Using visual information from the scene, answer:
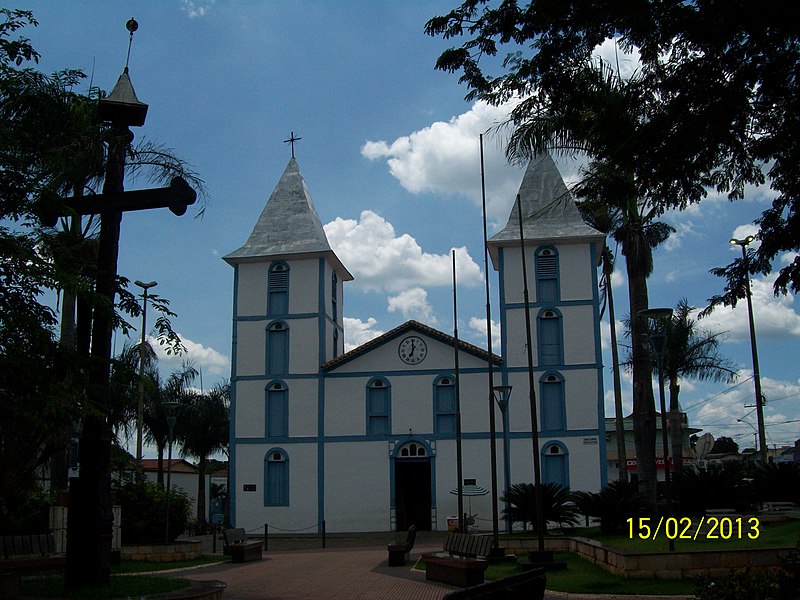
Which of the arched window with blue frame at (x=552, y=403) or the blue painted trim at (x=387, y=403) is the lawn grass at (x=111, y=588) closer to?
the blue painted trim at (x=387, y=403)

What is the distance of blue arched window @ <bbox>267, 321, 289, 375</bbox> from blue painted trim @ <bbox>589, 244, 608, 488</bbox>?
12.1m

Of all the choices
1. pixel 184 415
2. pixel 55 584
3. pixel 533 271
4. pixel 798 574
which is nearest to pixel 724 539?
pixel 798 574

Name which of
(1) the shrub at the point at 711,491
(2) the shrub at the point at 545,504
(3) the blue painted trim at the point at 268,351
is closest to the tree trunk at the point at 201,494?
(3) the blue painted trim at the point at 268,351

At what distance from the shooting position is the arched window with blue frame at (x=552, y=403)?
32469mm

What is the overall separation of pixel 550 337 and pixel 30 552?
70.0ft

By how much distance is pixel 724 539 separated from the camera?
51.8 feet

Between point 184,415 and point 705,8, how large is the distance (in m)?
38.2

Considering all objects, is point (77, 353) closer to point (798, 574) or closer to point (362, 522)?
point (798, 574)

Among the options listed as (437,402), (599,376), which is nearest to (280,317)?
(437,402)

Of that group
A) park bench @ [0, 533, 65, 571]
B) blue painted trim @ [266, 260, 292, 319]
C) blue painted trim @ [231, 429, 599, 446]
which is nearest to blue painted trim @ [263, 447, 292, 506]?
blue painted trim @ [231, 429, 599, 446]

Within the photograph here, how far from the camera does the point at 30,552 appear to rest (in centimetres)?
1636

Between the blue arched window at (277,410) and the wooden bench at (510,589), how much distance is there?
26.8m

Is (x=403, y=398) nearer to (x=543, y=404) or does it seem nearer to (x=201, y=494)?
(x=543, y=404)

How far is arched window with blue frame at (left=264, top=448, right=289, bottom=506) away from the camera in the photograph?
33.7m
